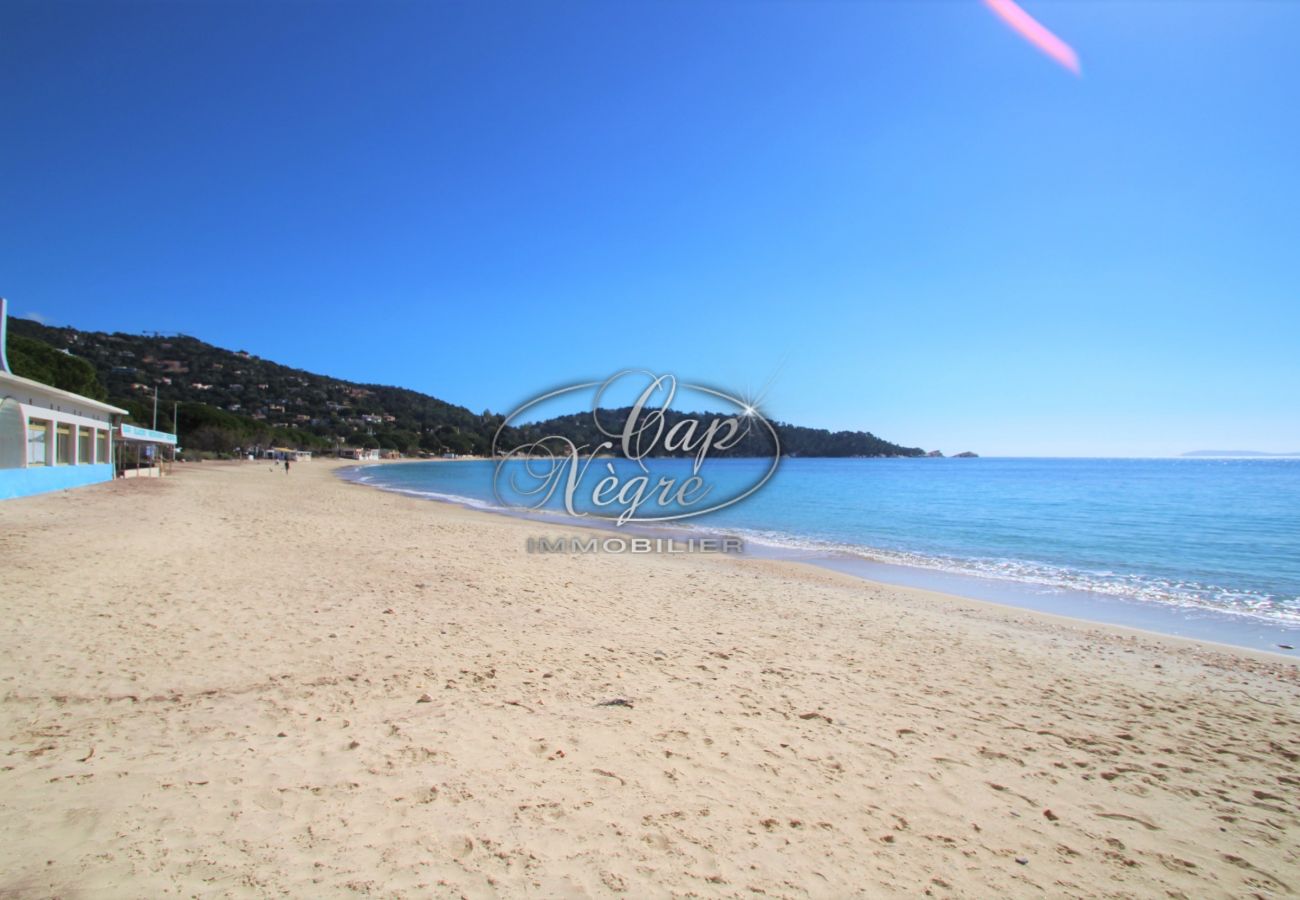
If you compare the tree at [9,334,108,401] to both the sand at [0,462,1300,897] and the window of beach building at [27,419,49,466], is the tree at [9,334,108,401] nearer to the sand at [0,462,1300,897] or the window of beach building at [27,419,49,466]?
the window of beach building at [27,419,49,466]

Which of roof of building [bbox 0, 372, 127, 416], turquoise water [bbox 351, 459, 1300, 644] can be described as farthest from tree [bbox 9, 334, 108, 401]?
turquoise water [bbox 351, 459, 1300, 644]

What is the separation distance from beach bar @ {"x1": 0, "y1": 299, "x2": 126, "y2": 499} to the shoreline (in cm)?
2049

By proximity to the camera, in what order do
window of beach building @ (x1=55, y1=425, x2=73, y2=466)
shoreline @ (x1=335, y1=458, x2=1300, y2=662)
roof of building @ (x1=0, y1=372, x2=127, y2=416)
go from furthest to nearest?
window of beach building @ (x1=55, y1=425, x2=73, y2=466)
roof of building @ (x1=0, y1=372, x2=127, y2=416)
shoreline @ (x1=335, y1=458, x2=1300, y2=662)

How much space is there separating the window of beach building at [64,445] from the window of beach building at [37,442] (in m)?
1.25

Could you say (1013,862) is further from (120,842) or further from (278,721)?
(278,721)

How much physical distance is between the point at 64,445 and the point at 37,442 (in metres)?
3.16

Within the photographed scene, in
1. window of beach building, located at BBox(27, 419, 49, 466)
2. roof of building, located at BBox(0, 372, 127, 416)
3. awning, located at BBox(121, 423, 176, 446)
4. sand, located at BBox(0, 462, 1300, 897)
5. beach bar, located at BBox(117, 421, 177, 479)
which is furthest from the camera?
awning, located at BBox(121, 423, 176, 446)

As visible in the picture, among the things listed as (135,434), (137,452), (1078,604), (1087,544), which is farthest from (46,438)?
(1087,544)

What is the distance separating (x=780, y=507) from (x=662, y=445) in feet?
57.9

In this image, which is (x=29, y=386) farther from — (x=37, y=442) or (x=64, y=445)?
(x=64, y=445)

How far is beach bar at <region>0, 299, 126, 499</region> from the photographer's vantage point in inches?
674

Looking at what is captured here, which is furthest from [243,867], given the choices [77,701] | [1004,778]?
[1004,778]

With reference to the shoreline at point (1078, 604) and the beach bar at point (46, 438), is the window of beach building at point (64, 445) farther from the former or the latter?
the shoreline at point (1078, 604)

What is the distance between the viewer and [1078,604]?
10.6 m
